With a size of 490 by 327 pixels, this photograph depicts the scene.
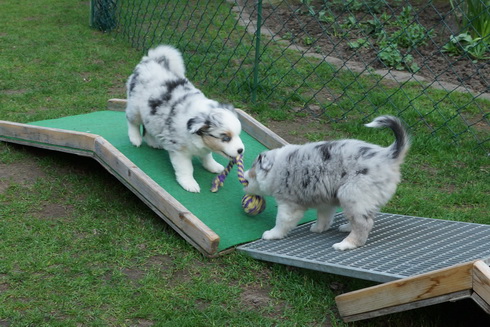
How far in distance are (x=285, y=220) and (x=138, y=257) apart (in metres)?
1.05

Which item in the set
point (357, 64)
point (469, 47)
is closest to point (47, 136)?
point (357, 64)

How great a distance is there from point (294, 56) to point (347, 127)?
114 inches

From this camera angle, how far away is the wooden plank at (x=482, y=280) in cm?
255

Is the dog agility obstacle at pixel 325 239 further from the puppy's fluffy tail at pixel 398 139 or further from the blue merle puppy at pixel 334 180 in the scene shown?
the puppy's fluffy tail at pixel 398 139

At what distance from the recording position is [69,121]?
226 inches

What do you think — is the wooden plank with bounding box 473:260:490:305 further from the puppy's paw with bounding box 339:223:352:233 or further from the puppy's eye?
the puppy's eye

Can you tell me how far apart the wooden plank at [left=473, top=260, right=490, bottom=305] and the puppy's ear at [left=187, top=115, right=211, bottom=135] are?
7.23 ft

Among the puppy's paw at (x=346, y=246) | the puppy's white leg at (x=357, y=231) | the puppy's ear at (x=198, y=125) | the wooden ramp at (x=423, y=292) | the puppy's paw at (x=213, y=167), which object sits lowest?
the puppy's paw at (x=213, y=167)

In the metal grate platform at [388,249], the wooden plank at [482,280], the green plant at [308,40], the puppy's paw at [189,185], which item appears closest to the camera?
the wooden plank at [482,280]

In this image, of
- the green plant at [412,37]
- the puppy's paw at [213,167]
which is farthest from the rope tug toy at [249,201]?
the green plant at [412,37]

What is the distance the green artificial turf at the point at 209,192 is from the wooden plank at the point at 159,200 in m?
0.17

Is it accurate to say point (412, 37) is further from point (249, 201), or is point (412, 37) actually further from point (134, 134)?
point (249, 201)

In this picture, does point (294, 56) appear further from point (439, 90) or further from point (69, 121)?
point (69, 121)

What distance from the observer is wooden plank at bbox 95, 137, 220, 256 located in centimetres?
393
